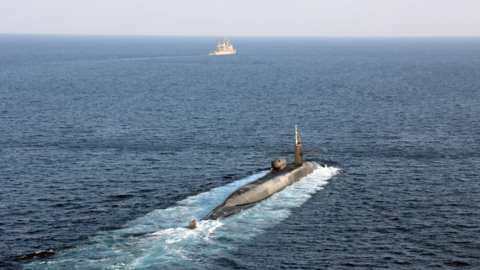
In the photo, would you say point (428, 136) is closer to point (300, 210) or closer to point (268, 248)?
point (300, 210)

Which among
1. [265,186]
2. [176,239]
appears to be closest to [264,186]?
[265,186]

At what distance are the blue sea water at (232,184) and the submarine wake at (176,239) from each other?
22 cm

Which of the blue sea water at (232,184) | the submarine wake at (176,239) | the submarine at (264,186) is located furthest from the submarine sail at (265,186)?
the blue sea water at (232,184)

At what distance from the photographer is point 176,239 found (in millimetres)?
58156

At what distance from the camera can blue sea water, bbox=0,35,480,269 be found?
2217 inches

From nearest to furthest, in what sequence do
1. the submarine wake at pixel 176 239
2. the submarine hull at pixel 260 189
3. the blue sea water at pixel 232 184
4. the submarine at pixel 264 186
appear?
1. the submarine wake at pixel 176 239
2. the blue sea water at pixel 232 184
3. the submarine at pixel 264 186
4. the submarine hull at pixel 260 189

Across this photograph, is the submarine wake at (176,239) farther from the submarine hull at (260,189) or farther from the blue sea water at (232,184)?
the submarine hull at (260,189)

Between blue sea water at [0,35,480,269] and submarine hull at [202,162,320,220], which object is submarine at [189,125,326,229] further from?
blue sea water at [0,35,480,269]

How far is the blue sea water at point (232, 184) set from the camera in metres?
56.3

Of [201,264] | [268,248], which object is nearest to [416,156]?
[268,248]

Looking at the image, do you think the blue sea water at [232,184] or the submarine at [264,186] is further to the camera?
the submarine at [264,186]

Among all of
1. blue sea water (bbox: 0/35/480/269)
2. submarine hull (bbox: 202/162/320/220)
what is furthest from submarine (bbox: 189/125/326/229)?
blue sea water (bbox: 0/35/480/269)

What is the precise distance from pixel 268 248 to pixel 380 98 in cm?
10901

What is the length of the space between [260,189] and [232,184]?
264 inches
